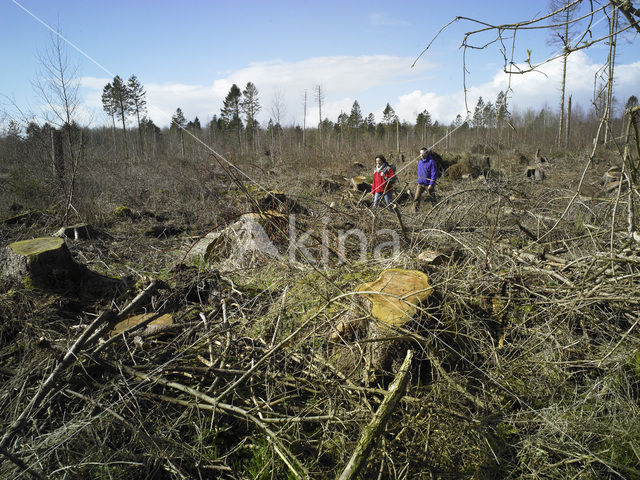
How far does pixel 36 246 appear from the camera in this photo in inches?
Result: 152

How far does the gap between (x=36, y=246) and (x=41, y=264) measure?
315 mm

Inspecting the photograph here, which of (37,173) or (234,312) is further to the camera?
(37,173)

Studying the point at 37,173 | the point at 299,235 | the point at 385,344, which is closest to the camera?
the point at 385,344

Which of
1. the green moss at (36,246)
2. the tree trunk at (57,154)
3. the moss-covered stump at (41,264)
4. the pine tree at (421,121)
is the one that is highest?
the pine tree at (421,121)

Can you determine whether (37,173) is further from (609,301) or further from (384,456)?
(609,301)

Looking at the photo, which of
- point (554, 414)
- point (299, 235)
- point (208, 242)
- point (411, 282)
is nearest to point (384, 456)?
point (554, 414)

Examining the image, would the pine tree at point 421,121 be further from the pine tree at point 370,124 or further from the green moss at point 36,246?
the green moss at point 36,246

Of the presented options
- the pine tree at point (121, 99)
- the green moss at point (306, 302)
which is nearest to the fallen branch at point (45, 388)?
the green moss at point (306, 302)

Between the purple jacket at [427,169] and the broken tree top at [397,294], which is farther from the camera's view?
the purple jacket at [427,169]

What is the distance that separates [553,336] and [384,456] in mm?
1585

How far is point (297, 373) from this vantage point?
279 cm

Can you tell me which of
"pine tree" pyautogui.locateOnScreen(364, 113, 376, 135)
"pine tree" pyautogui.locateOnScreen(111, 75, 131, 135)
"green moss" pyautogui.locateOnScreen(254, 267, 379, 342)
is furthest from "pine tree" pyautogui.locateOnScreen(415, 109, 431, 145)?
"green moss" pyautogui.locateOnScreen(254, 267, 379, 342)

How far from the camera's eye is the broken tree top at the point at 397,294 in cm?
261

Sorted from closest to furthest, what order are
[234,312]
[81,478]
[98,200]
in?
[81,478] → [234,312] → [98,200]
